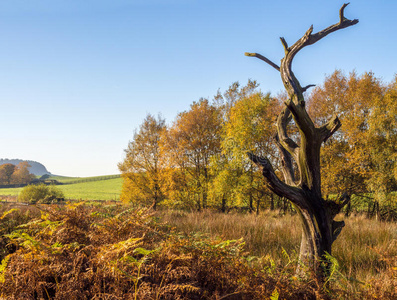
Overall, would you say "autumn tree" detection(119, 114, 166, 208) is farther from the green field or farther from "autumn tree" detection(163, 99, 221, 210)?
the green field

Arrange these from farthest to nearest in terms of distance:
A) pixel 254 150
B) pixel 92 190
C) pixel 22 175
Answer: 1. pixel 22 175
2. pixel 92 190
3. pixel 254 150

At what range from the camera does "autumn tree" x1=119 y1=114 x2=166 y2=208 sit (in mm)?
28781

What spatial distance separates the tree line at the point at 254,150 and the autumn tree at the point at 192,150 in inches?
4.1

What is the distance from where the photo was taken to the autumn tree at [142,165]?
2878cm

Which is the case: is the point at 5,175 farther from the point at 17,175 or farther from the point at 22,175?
the point at 22,175

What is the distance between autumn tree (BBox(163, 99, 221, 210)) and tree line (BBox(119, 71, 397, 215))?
0.34 ft

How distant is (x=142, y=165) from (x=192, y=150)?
281 inches

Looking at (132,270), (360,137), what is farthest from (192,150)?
(132,270)

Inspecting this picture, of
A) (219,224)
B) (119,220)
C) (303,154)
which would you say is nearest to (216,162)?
(219,224)

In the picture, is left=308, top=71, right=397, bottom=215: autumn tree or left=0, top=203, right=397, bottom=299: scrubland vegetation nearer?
left=0, top=203, right=397, bottom=299: scrubland vegetation

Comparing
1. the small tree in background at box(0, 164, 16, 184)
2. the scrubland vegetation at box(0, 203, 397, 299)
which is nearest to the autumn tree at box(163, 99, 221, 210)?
the scrubland vegetation at box(0, 203, 397, 299)

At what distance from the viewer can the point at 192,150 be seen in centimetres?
2583

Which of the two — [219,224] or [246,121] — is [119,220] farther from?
[246,121]

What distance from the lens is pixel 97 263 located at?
4.46 ft
